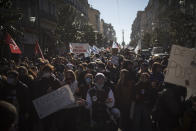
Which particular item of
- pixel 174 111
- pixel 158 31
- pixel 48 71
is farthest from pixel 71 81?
pixel 158 31

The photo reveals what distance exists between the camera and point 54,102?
4.85 metres

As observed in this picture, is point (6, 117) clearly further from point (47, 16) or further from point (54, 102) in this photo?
point (47, 16)

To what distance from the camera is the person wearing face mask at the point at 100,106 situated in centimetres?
535

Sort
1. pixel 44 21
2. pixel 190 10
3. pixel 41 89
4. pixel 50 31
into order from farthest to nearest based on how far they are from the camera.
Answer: pixel 190 10 → pixel 50 31 → pixel 44 21 → pixel 41 89

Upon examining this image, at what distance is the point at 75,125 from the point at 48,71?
1258mm

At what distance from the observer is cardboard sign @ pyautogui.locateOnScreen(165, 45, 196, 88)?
5086 millimetres

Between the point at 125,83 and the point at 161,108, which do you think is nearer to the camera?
the point at 161,108

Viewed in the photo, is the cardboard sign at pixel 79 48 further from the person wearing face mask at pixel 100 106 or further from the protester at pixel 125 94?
the person wearing face mask at pixel 100 106

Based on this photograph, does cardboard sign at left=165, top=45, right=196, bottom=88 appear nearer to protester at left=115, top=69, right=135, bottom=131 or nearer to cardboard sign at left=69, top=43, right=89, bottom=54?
protester at left=115, top=69, right=135, bottom=131

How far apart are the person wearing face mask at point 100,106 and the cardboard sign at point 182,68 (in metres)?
1.24

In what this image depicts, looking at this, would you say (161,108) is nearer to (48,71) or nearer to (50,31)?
(48,71)

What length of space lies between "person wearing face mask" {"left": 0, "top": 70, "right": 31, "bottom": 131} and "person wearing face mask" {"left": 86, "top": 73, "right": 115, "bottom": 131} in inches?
48.4

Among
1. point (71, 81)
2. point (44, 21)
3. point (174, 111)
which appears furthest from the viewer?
point (44, 21)

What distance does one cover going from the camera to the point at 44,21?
28.8 m
